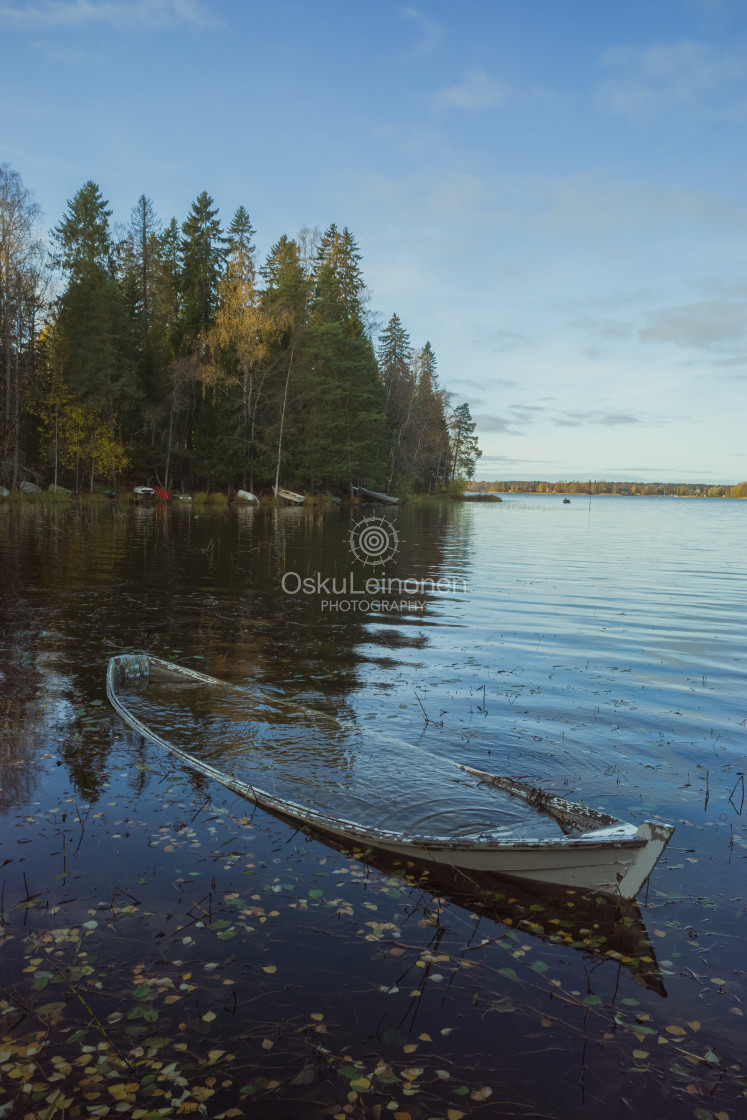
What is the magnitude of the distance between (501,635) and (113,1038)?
44.9 ft

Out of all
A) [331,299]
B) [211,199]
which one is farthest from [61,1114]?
[211,199]

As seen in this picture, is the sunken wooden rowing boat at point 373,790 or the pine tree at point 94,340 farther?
the pine tree at point 94,340

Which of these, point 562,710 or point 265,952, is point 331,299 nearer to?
point 562,710

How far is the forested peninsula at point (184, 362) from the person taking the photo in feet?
170

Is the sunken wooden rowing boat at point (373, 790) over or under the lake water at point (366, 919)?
over

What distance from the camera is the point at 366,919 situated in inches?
216

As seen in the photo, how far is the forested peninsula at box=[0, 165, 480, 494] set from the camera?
170 feet

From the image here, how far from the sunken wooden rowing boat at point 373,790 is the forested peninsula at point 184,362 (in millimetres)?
40331

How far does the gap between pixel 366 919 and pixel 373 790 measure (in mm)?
2305
